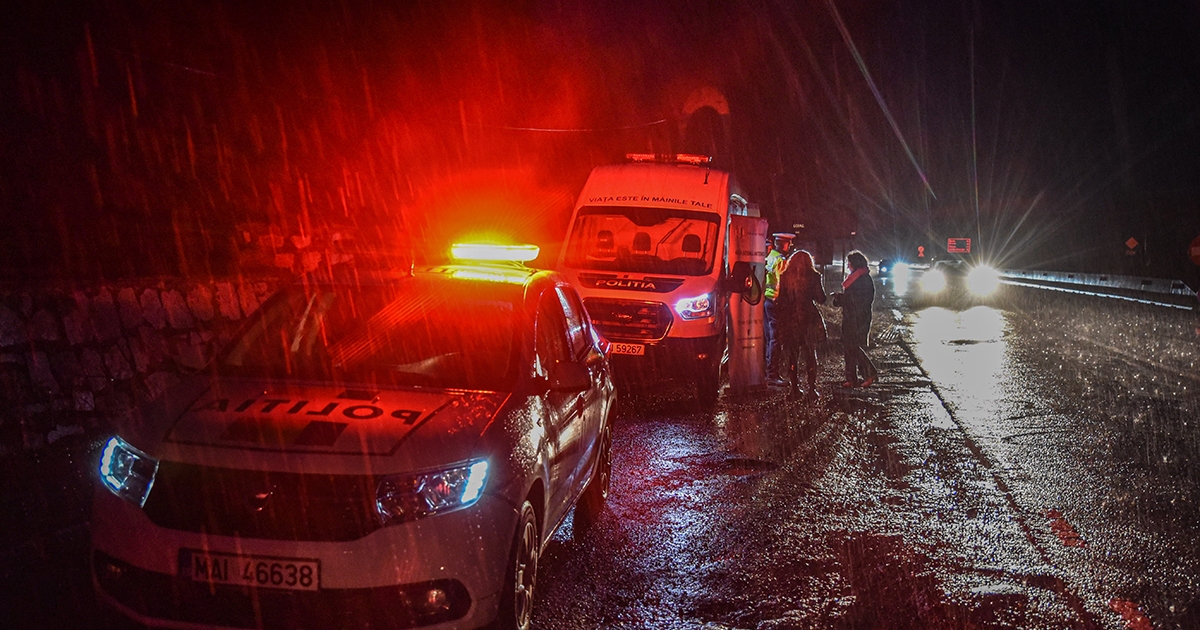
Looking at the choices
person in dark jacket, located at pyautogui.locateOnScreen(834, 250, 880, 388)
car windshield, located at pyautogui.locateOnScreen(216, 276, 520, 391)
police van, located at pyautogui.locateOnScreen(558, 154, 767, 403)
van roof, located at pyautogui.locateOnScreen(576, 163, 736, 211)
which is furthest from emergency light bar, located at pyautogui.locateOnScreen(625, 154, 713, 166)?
car windshield, located at pyautogui.locateOnScreen(216, 276, 520, 391)

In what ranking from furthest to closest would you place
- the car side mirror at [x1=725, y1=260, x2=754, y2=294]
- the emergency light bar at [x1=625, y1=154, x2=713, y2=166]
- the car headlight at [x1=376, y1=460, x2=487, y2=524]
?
the emergency light bar at [x1=625, y1=154, x2=713, y2=166] → the car side mirror at [x1=725, y1=260, x2=754, y2=294] → the car headlight at [x1=376, y1=460, x2=487, y2=524]

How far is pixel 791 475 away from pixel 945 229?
64.1 meters

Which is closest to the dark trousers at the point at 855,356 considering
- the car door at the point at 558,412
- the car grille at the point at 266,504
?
the car door at the point at 558,412

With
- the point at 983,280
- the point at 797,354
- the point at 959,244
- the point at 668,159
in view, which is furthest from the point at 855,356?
the point at 959,244

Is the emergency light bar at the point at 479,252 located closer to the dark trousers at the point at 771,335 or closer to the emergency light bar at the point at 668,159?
the dark trousers at the point at 771,335

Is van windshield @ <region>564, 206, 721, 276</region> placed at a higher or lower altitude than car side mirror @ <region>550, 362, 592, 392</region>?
higher

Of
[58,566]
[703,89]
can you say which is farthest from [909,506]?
[703,89]

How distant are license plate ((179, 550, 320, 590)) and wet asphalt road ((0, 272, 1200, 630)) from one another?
49 cm

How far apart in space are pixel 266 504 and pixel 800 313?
34.2 feet

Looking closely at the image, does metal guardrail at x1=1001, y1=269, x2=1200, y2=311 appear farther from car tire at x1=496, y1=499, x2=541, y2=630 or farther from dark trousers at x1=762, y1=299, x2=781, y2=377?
car tire at x1=496, y1=499, x2=541, y2=630

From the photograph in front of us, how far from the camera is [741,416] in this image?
11.8m

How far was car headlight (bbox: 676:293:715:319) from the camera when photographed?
12.5 m

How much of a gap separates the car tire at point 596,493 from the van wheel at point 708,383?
5.15 m

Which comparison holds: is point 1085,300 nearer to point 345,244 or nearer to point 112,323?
point 345,244
